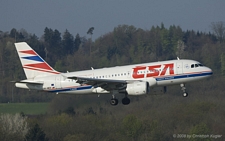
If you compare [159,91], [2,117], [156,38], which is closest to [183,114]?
[2,117]

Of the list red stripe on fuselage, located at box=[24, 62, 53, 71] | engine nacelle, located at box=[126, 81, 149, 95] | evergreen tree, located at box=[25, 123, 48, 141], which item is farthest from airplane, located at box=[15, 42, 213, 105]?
evergreen tree, located at box=[25, 123, 48, 141]

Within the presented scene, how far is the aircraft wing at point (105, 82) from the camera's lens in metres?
61.4

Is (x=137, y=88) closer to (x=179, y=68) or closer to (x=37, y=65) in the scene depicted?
(x=179, y=68)

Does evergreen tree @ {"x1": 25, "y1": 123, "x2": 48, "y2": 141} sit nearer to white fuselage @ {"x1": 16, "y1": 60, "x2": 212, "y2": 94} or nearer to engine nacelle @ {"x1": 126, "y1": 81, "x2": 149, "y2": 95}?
Result: white fuselage @ {"x1": 16, "y1": 60, "x2": 212, "y2": 94}

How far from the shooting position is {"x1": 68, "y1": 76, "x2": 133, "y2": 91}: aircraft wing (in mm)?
61378

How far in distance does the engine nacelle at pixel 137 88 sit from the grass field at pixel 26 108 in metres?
45.0

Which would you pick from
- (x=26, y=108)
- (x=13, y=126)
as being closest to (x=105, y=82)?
(x=13, y=126)

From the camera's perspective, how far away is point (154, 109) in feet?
335

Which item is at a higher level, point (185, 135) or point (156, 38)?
point (156, 38)

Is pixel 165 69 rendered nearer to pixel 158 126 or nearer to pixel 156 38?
pixel 158 126

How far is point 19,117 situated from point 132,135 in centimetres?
1722

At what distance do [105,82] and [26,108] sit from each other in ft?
173

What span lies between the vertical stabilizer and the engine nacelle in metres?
8.89

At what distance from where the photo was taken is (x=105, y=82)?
62281mm
